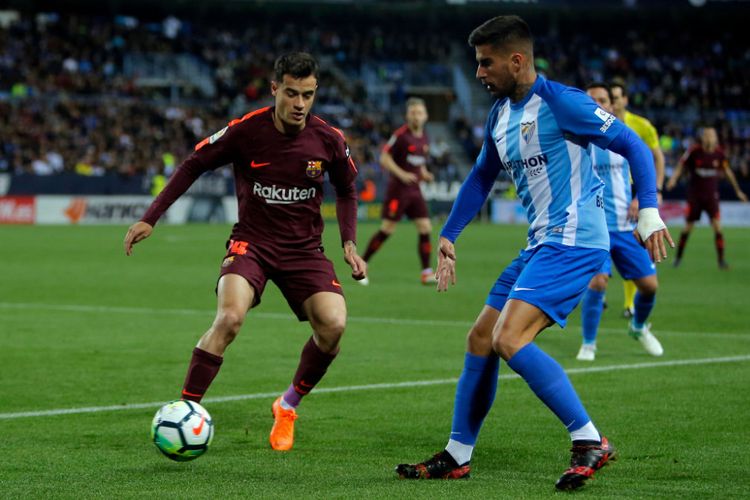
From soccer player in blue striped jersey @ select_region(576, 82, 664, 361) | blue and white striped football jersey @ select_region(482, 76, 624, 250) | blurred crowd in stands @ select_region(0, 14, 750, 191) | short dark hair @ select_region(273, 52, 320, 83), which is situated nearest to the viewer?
blue and white striped football jersey @ select_region(482, 76, 624, 250)

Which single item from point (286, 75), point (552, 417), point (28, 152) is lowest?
point (28, 152)

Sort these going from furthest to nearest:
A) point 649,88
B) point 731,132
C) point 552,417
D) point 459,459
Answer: point 649,88 → point 731,132 → point 552,417 → point 459,459

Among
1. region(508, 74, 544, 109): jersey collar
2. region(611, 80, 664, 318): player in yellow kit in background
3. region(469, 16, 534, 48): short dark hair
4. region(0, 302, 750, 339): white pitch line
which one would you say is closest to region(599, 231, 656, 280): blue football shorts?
region(611, 80, 664, 318): player in yellow kit in background

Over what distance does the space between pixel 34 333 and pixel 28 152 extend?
27.7 meters

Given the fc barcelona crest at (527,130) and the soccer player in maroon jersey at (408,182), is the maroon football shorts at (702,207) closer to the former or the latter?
the soccer player in maroon jersey at (408,182)

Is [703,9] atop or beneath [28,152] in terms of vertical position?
atop

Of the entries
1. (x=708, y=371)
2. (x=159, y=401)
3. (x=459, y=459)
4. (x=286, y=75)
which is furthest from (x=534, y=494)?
(x=708, y=371)

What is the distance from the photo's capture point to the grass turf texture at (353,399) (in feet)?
18.8

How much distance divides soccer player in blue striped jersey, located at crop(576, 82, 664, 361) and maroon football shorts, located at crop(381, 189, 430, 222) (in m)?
8.13

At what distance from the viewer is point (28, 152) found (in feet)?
126

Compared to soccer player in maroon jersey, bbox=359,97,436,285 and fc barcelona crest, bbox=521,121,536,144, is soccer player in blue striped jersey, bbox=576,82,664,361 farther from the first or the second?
soccer player in maroon jersey, bbox=359,97,436,285

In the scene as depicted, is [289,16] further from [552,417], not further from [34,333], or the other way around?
[552,417]

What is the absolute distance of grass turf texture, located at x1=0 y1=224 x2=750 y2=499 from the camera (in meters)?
5.74

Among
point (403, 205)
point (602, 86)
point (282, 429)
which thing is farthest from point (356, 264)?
point (403, 205)
